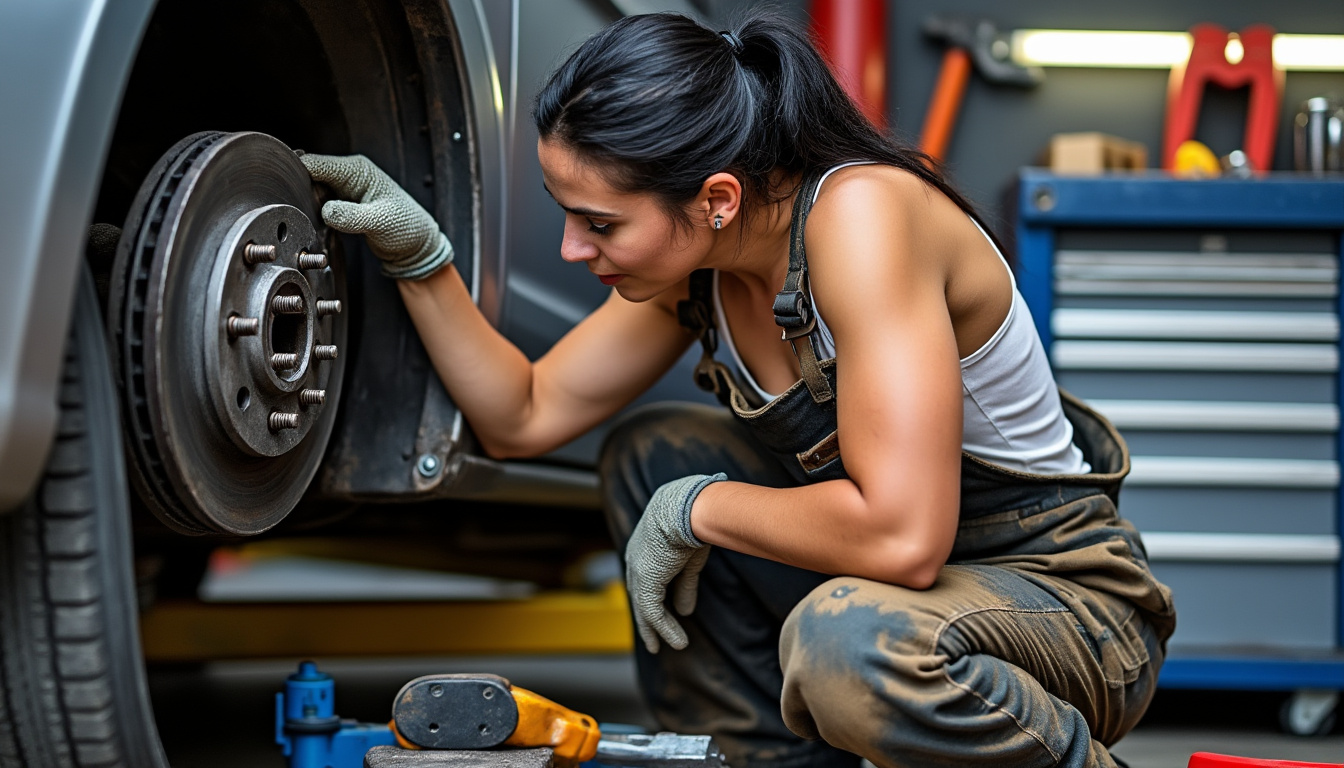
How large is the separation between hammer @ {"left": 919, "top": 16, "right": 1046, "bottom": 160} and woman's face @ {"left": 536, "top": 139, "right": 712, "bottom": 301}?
6.36 ft

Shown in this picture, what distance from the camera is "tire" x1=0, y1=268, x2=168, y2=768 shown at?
0.71 metres

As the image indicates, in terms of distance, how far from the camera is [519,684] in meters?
2.29

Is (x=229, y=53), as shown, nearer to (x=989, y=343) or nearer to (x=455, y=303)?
(x=455, y=303)

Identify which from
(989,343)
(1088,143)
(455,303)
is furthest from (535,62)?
(1088,143)

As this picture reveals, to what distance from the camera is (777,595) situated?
1.35 metres

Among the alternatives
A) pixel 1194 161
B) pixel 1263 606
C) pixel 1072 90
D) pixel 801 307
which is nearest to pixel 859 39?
pixel 1072 90

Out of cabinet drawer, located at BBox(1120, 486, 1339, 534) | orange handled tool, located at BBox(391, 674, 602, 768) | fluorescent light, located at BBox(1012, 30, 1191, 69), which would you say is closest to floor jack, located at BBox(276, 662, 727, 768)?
orange handled tool, located at BBox(391, 674, 602, 768)

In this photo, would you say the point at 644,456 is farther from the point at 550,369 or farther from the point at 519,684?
the point at 519,684

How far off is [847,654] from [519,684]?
1.41 m

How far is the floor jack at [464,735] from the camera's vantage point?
3.38ft

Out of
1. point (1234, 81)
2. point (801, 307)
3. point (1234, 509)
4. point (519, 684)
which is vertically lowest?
point (519, 684)

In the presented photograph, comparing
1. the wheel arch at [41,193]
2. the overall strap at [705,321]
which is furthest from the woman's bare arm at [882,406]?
the wheel arch at [41,193]

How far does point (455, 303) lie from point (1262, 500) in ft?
5.23

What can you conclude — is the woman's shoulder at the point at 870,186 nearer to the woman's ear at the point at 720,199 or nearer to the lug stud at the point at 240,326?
the woman's ear at the point at 720,199
